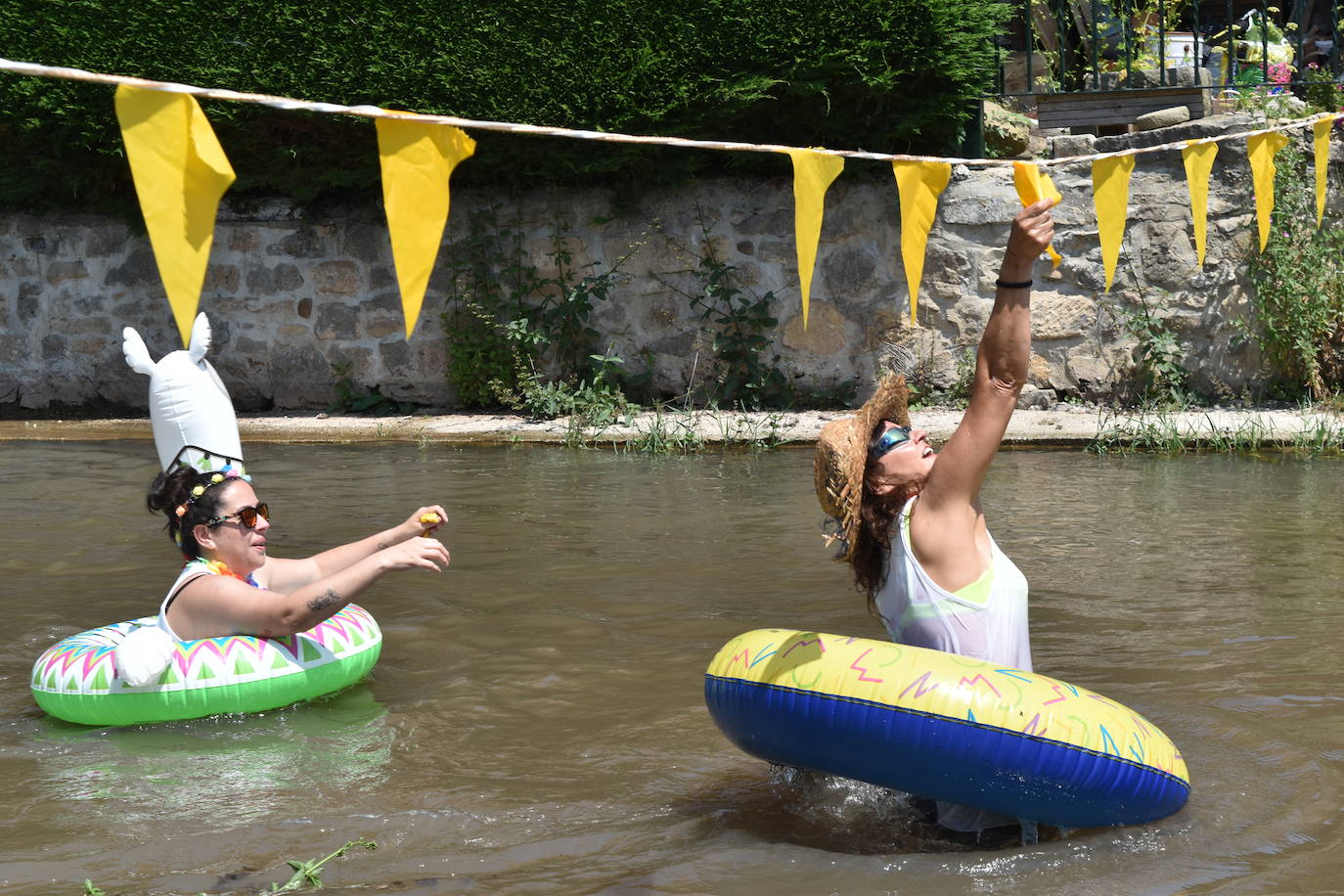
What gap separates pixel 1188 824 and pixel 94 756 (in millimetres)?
3164

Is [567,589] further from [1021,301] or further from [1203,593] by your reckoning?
[1021,301]

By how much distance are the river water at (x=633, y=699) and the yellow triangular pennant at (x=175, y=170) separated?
55.0 inches

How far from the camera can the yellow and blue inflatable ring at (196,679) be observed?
4.55 m

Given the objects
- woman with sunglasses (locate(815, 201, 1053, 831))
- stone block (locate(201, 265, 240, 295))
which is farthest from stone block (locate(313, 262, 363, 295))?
woman with sunglasses (locate(815, 201, 1053, 831))

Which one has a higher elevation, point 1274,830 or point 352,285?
point 352,285

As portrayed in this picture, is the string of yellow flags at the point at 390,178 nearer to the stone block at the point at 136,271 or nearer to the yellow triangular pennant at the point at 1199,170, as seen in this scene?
the yellow triangular pennant at the point at 1199,170

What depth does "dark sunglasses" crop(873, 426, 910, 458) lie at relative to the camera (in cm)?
356

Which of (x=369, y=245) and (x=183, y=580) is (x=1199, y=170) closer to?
(x=183, y=580)

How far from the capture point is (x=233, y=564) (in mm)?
4863

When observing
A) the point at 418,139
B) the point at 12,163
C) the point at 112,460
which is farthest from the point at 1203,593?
the point at 12,163

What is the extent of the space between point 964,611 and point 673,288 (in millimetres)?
7001

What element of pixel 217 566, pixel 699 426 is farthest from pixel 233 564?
pixel 699 426

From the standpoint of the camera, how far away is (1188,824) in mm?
3588

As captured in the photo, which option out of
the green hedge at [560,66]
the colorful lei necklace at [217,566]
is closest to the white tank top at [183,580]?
the colorful lei necklace at [217,566]
